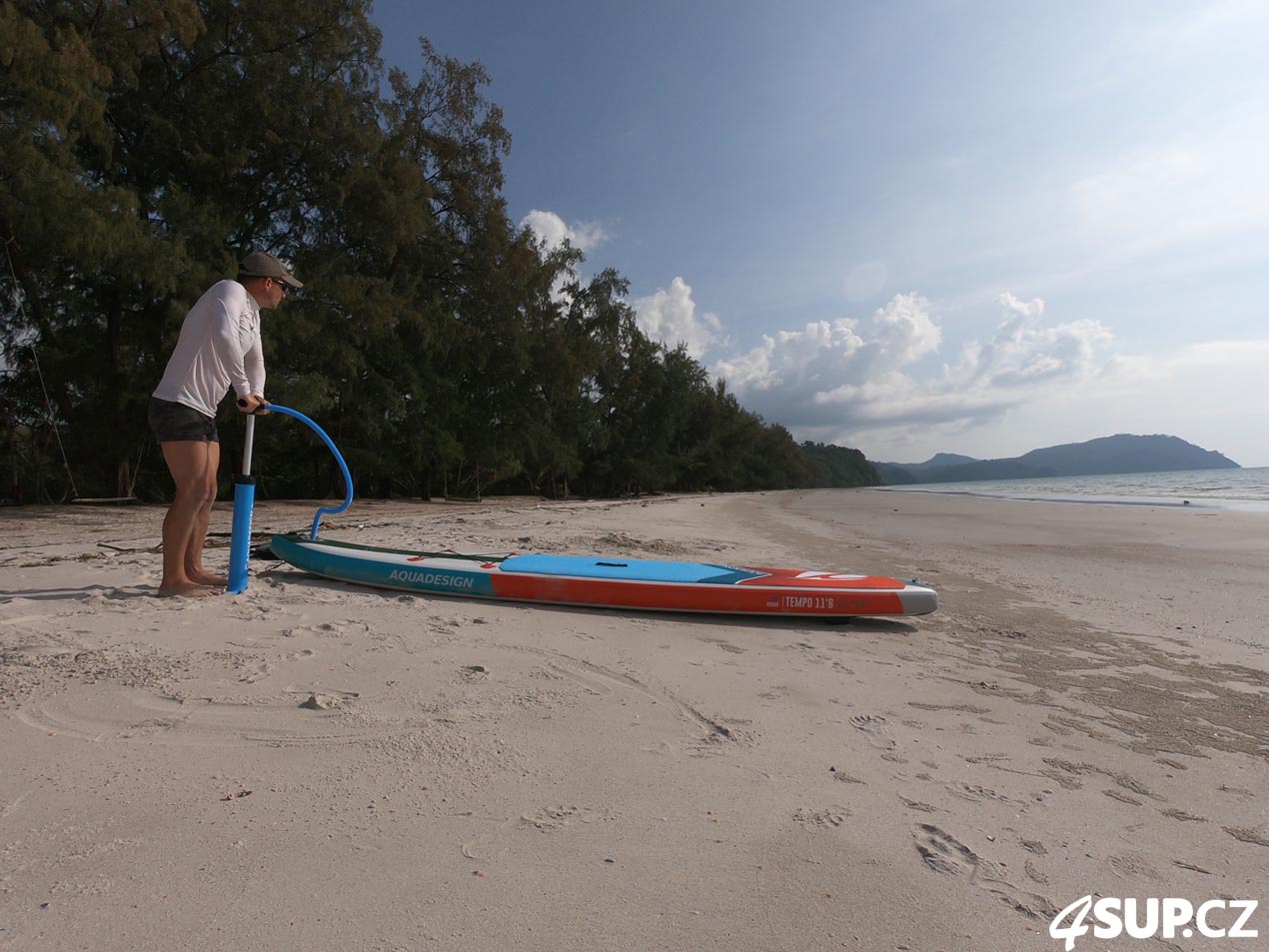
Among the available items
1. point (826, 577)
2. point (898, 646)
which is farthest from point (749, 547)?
point (898, 646)

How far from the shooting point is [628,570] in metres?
4.40

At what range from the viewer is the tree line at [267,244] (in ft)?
30.1

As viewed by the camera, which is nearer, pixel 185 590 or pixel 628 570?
pixel 185 590

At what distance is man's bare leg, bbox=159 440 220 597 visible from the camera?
11.0 ft

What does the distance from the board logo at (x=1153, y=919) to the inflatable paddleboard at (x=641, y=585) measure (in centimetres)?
255

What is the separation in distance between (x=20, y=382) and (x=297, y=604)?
13.6m

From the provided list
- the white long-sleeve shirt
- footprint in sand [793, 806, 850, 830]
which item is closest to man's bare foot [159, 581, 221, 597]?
the white long-sleeve shirt

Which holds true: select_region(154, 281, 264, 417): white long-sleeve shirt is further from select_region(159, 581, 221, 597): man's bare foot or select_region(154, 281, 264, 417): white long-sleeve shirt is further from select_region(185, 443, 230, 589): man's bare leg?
select_region(159, 581, 221, 597): man's bare foot

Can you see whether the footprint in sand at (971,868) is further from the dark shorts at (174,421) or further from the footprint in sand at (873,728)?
the dark shorts at (174,421)

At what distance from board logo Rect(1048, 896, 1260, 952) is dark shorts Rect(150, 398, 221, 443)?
385 centimetres

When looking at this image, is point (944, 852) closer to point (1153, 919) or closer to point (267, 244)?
point (1153, 919)

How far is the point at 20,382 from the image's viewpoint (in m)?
12.3

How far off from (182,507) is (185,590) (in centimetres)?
47

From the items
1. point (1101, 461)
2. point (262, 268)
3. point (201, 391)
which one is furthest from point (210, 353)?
point (1101, 461)
